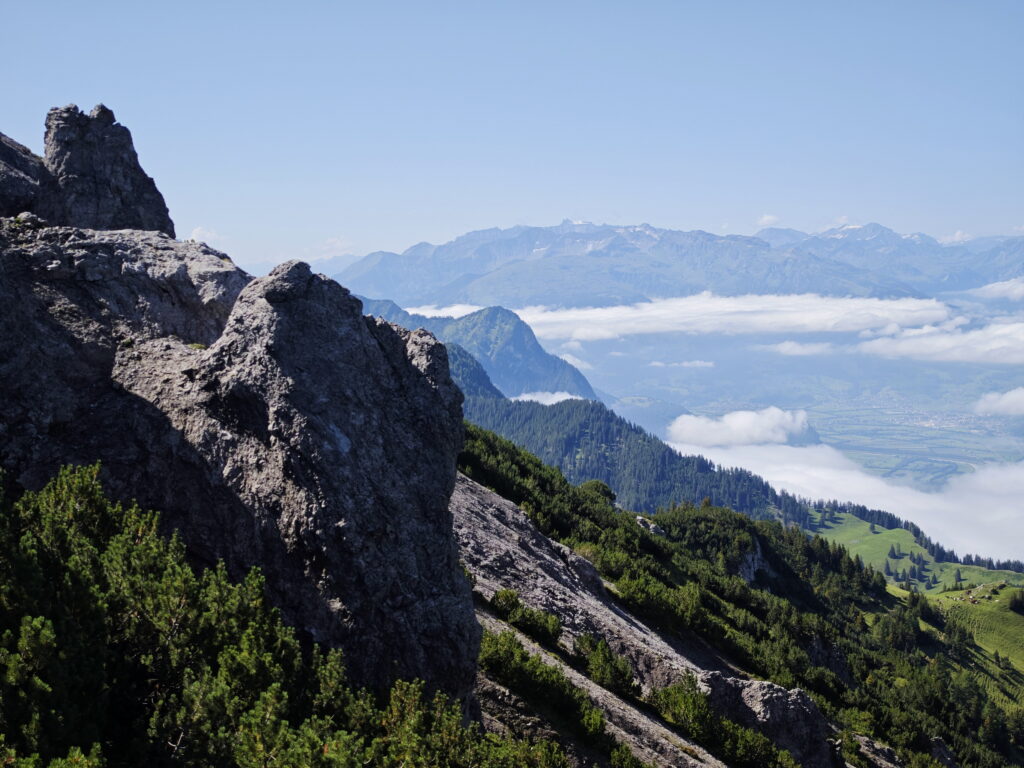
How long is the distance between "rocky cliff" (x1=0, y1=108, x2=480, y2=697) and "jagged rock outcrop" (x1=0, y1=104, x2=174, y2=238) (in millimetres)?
22454

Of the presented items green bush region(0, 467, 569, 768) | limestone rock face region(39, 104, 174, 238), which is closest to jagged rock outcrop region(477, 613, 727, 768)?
green bush region(0, 467, 569, 768)

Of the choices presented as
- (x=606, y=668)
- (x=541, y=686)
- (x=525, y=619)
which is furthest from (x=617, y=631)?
(x=541, y=686)

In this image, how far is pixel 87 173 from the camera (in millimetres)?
51500

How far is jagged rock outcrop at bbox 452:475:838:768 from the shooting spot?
159 feet

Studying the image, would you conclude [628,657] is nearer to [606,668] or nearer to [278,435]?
[606,668]

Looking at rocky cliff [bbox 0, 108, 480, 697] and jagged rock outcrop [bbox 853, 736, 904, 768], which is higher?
rocky cliff [bbox 0, 108, 480, 697]

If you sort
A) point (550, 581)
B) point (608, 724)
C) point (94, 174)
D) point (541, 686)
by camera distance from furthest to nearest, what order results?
point (550, 581), point (94, 174), point (608, 724), point (541, 686)

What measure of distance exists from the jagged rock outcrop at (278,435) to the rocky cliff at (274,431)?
6 cm

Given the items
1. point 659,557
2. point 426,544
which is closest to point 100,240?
point 426,544

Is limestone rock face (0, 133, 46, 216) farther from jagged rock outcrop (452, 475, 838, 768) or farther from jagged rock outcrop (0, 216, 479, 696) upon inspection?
jagged rock outcrop (452, 475, 838, 768)

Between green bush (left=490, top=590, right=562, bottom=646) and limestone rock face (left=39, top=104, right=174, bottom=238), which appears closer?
green bush (left=490, top=590, right=562, bottom=646)

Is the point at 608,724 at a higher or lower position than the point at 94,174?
lower

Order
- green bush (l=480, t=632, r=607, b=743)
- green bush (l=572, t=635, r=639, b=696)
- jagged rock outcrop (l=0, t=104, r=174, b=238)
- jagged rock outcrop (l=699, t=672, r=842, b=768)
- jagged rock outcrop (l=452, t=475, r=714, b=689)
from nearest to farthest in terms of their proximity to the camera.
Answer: green bush (l=480, t=632, r=607, b=743)
green bush (l=572, t=635, r=639, b=696)
jagged rock outcrop (l=699, t=672, r=842, b=768)
jagged rock outcrop (l=0, t=104, r=174, b=238)
jagged rock outcrop (l=452, t=475, r=714, b=689)

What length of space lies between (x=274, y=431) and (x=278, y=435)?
0.21m
